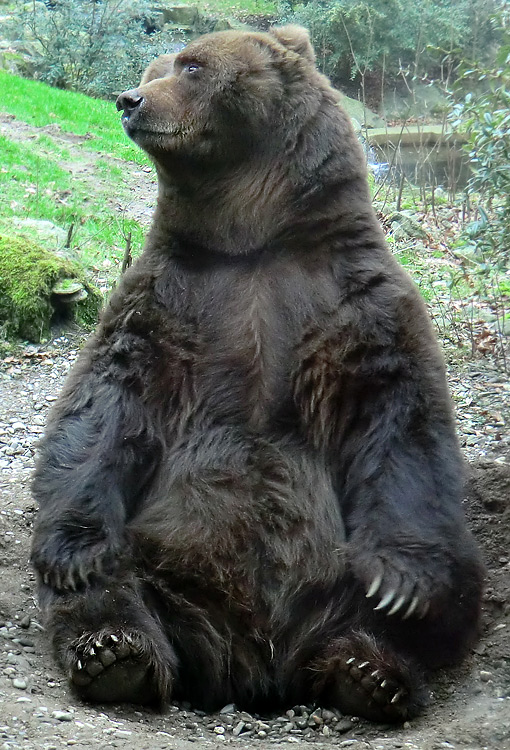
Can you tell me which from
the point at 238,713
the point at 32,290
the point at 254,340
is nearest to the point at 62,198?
the point at 32,290

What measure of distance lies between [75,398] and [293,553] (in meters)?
1.10

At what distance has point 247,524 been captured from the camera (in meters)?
3.65

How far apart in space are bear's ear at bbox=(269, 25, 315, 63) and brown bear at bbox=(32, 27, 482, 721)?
0.8 inches

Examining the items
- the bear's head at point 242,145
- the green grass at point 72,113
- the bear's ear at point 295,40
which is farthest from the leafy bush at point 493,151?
the green grass at point 72,113

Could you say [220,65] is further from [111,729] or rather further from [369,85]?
[369,85]

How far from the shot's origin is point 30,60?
19.2 meters

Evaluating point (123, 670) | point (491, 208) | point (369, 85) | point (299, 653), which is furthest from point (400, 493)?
point (369, 85)

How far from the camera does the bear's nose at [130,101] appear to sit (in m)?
3.78

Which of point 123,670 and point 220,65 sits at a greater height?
point 220,65

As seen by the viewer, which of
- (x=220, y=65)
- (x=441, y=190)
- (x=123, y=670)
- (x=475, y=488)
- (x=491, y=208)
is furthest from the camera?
(x=441, y=190)

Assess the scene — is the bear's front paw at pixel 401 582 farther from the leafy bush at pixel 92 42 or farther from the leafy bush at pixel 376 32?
the leafy bush at pixel 92 42

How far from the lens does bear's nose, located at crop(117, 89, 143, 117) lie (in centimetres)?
378

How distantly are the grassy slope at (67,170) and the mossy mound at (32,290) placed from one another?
1534 mm

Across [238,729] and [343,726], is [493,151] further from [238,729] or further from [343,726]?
[238,729]
